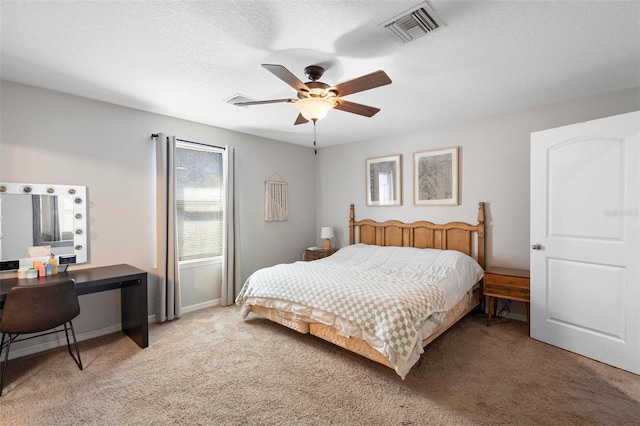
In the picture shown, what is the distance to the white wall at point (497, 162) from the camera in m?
3.20

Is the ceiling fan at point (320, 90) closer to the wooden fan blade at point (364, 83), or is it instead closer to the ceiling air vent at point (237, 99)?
the wooden fan blade at point (364, 83)

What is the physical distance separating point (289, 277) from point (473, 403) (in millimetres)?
1880

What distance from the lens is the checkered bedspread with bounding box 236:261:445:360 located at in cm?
225

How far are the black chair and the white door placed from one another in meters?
4.25

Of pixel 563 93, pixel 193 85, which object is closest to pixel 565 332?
pixel 563 93

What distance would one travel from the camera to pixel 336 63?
235 centimetres

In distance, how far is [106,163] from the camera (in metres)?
3.25

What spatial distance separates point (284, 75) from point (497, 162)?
300cm

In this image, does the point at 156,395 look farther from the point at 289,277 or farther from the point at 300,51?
the point at 300,51

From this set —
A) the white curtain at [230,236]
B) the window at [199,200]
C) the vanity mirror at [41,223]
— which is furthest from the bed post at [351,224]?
the vanity mirror at [41,223]

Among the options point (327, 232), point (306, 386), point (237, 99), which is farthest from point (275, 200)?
point (306, 386)

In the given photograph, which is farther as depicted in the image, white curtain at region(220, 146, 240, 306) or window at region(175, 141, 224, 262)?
white curtain at region(220, 146, 240, 306)

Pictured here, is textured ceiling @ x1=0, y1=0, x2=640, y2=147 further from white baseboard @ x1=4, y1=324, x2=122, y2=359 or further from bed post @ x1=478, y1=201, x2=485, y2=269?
white baseboard @ x1=4, y1=324, x2=122, y2=359

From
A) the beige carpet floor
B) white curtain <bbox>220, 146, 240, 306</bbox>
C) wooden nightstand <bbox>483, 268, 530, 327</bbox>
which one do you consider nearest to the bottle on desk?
the beige carpet floor
